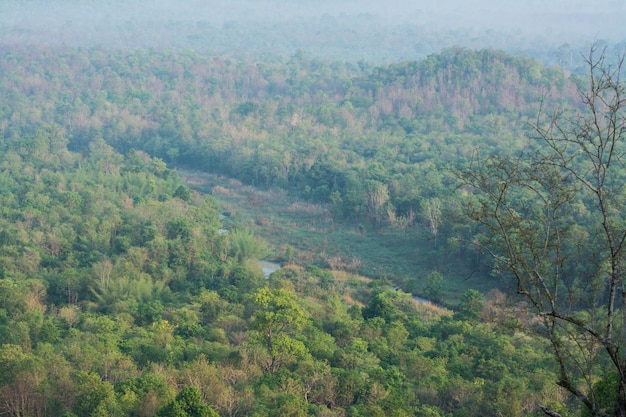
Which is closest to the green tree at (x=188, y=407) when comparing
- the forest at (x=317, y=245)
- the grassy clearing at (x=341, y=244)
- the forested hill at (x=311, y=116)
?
the forest at (x=317, y=245)

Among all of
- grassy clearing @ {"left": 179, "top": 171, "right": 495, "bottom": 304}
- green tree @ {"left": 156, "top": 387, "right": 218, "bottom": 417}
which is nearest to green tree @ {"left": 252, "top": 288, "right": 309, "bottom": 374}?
green tree @ {"left": 156, "top": 387, "right": 218, "bottom": 417}

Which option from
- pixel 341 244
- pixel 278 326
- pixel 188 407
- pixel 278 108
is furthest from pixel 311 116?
pixel 188 407

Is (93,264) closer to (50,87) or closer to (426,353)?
(426,353)

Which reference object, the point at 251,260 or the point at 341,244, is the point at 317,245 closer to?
the point at 341,244

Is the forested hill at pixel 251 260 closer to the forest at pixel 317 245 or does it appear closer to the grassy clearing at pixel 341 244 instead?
the forest at pixel 317 245

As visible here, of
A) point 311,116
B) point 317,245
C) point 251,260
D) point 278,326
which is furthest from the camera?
point 311,116

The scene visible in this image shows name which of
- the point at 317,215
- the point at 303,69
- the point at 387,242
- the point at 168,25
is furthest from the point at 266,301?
the point at 168,25

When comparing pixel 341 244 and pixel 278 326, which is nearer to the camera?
pixel 278 326

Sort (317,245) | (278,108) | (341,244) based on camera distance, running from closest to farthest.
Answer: (317,245) → (341,244) → (278,108)
